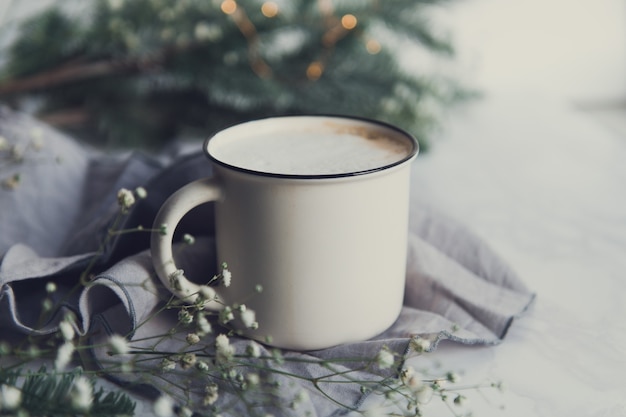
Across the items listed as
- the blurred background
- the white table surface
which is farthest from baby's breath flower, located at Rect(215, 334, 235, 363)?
the blurred background

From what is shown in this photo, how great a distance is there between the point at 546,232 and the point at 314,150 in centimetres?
29

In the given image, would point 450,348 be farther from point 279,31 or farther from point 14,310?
point 279,31

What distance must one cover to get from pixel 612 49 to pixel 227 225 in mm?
1129

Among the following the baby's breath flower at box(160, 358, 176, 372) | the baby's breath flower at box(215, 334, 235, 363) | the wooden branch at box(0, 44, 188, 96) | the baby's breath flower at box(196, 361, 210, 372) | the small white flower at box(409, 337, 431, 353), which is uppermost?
the small white flower at box(409, 337, 431, 353)

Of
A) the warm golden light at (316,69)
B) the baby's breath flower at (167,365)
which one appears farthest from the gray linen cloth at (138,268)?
the warm golden light at (316,69)

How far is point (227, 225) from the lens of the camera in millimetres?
426

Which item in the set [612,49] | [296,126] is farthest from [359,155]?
[612,49]

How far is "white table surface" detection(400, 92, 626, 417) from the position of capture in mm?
433

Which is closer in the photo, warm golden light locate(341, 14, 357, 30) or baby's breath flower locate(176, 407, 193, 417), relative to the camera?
baby's breath flower locate(176, 407, 193, 417)

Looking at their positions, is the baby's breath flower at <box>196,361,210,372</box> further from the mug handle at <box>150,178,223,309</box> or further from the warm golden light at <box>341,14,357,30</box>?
the warm golden light at <box>341,14,357,30</box>

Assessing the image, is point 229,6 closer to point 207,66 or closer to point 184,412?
point 207,66

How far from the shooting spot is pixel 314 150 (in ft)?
1.53

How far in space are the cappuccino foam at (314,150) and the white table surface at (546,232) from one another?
0.46ft

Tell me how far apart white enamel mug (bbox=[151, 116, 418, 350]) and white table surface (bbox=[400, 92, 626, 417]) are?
0.07m
